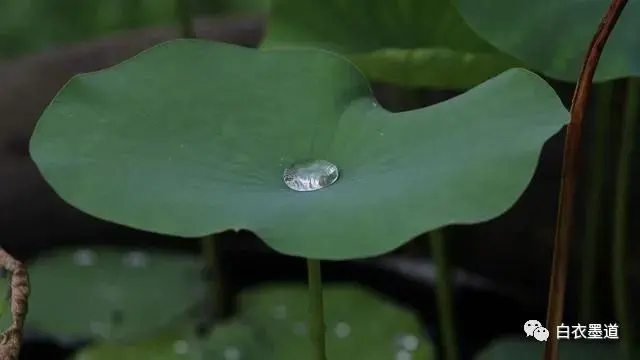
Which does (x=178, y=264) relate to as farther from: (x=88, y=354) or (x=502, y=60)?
(x=502, y=60)

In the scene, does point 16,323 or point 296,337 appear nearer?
point 16,323

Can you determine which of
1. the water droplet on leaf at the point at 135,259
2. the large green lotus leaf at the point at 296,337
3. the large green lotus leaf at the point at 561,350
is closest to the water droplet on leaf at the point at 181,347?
the large green lotus leaf at the point at 296,337

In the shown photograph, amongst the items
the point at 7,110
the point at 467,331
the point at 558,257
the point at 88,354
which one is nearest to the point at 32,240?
the point at 7,110

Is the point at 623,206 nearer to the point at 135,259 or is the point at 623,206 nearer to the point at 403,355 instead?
the point at 403,355

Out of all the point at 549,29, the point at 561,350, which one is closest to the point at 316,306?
the point at 549,29

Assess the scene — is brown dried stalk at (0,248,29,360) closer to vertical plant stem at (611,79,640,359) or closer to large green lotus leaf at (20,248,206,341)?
large green lotus leaf at (20,248,206,341)

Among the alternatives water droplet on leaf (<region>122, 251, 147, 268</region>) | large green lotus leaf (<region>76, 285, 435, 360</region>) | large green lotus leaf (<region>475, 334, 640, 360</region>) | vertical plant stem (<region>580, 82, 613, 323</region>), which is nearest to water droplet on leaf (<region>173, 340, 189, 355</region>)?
large green lotus leaf (<region>76, 285, 435, 360</region>)

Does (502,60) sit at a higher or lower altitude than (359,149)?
higher
